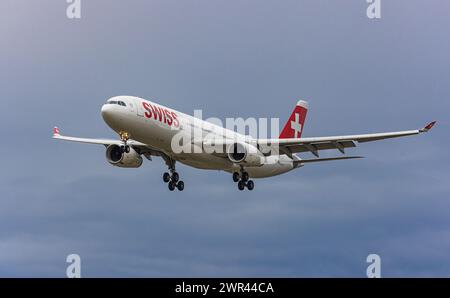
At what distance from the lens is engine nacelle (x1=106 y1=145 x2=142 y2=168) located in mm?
77688

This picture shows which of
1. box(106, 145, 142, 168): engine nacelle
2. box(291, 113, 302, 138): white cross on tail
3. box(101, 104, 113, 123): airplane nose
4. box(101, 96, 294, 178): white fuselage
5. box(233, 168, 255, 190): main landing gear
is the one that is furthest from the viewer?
box(291, 113, 302, 138): white cross on tail

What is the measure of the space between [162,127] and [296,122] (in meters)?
22.6

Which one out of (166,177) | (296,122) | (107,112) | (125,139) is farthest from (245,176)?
(296,122)

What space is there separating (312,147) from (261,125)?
18.3 ft

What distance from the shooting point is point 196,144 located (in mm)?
74500

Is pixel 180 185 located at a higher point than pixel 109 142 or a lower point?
lower

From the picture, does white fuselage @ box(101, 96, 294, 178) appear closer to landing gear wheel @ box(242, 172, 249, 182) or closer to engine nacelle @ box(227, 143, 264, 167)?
engine nacelle @ box(227, 143, 264, 167)

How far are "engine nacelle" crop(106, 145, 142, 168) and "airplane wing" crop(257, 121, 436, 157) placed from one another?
361 inches

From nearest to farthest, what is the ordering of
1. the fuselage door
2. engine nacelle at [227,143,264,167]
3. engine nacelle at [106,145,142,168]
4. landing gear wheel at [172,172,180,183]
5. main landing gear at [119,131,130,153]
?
the fuselage door < main landing gear at [119,131,130,153] < engine nacelle at [227,143,264,167] < engine nacelle at [106,145,142,168] < landing gear wheel at [172,172,180,183]

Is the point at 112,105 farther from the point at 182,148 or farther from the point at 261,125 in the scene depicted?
the point at 261,125

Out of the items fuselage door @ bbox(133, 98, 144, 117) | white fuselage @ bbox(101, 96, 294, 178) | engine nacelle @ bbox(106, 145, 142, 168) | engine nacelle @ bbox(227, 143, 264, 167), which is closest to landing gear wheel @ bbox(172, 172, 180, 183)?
engine nacelle @ bbox(106, 145, 142, 168)

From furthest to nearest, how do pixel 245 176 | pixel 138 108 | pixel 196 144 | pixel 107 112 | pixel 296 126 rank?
pixel 296 126 → pixel 245 176 → pixel 196 144 → pixel 138 108 → pixel 107 112

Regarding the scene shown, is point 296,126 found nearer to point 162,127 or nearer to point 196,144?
point 196,144
